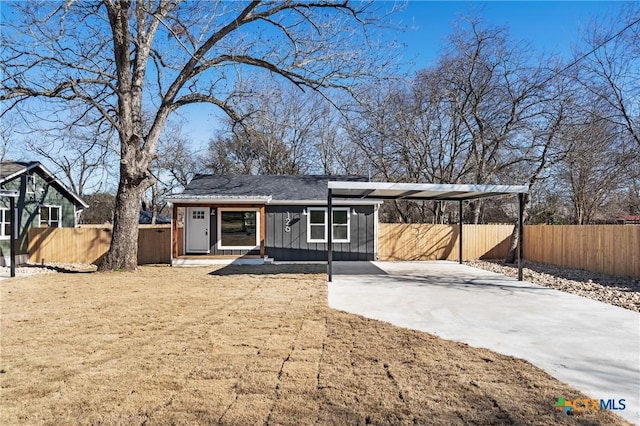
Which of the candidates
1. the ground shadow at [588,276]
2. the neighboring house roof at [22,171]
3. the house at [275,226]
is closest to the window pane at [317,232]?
the house at [275,226]

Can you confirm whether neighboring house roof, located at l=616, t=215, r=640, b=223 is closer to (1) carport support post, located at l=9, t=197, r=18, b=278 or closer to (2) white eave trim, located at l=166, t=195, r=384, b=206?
(2) white eave trim, located at l=166, t=195, r=384, b=206

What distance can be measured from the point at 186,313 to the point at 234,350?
90.3 inches

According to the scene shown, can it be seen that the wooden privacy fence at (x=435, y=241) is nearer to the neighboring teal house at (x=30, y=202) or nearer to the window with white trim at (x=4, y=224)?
the neighboring teal house at (x=30, y=202)

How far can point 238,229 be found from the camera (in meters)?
14.6

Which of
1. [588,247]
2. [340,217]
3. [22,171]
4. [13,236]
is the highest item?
[22,171]

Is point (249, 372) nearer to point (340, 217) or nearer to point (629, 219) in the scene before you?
point (340, 217)

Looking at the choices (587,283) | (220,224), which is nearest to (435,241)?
(587,283)

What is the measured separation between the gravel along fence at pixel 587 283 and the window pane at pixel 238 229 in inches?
314

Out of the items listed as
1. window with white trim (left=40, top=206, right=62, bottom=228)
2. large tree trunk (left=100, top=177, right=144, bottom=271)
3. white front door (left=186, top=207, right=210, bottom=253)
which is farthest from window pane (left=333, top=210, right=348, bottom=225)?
window with white trim (left=40, top=206, right=62, bottom=228)

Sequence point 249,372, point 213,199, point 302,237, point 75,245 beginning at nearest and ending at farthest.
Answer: point 249,372, point 213,199, point 302,237, point 75,245

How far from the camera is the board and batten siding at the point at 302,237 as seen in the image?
1474 centimetres

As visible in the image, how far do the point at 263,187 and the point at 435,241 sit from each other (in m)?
7.30

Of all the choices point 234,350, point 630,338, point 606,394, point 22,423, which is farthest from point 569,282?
point 22,423

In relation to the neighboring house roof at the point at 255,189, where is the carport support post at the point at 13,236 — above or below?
below
